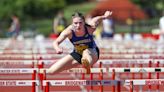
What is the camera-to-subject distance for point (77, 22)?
35.2 feet

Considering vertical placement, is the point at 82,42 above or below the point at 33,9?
below

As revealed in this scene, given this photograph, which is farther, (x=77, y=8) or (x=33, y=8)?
(x=77, y=8)

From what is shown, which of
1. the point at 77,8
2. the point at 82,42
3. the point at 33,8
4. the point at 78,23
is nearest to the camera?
the point at 78,23

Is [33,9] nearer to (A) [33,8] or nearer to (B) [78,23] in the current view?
(A) [33,8]

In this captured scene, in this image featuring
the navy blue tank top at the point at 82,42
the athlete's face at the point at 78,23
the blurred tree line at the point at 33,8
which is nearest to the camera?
the athlete's face at the point at 78,23

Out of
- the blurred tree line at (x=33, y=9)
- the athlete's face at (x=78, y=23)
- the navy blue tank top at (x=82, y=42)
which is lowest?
the navy blue tank top at (x=82, y=42)

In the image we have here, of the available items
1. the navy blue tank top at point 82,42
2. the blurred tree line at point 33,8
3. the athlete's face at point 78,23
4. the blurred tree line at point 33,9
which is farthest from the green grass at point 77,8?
the athlete's face at point 78,23

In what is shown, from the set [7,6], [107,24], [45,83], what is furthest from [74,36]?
[7,6]

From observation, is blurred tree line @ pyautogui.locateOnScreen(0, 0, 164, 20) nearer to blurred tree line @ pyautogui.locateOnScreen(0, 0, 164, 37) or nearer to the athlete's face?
blurred tree line @ pyautogui.locateOnScreen(0, 0, 164, 37)

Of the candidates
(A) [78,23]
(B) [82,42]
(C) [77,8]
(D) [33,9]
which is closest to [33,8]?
(D) [33,9]

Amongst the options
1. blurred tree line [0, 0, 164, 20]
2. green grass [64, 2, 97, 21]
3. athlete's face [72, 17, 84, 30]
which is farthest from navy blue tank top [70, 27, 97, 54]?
green grass [64, 2, 97, 21]

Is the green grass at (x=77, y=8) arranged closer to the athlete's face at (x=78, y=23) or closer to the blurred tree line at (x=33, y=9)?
the blurred tree line at (x=33, y=9)

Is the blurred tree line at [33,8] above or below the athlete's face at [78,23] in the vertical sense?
above

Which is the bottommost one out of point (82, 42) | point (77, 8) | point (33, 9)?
point (82, 42)
